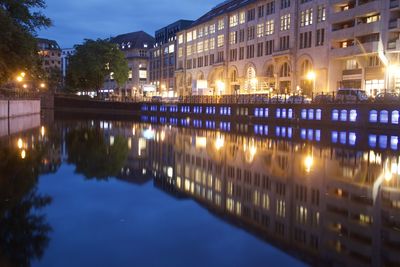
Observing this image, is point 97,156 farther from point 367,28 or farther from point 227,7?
point 227,7

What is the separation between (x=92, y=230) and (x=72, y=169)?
1100cm

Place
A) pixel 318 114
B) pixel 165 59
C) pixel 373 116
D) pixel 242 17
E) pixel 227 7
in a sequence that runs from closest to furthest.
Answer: pixel 373 116
pixel 318 114
pixel 242 17
pixel 227 7
pixel 165 59

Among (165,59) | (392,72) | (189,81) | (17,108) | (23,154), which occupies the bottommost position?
(23,154)

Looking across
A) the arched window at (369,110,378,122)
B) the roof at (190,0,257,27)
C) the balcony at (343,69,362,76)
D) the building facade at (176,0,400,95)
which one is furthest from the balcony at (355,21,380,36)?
the roof at (190,0,257,27)

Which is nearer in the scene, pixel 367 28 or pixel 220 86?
pixel 367 28

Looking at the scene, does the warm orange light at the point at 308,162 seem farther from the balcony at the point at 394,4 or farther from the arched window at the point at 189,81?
the arched window at the point at 189,81

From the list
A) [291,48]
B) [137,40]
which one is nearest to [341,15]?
[291,48]

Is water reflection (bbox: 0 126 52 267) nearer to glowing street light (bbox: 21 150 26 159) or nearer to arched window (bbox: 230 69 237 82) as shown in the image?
glowing street light (bbox: 21 150 26 159)

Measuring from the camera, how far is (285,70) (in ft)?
263

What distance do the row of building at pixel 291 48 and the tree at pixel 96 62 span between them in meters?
17.1

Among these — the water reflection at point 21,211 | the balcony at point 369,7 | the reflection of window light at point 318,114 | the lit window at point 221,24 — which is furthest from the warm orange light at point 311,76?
the water reflection at point 21,211

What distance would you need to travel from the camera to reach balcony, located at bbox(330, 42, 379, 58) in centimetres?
5885

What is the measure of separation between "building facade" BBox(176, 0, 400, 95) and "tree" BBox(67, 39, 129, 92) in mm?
20072

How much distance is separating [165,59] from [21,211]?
13191cm
